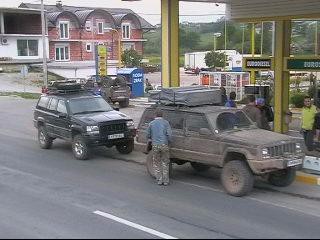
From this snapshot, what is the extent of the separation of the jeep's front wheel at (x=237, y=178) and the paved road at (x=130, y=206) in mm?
212

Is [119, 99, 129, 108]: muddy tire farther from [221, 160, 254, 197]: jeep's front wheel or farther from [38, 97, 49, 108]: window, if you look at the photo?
[221, 160, 254, 197]: jeep's front wheel

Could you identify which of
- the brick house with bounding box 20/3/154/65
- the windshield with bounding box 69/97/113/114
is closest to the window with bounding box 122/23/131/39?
the brick house with bounding box 20/3/154/65

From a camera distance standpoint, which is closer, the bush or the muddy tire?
the bush

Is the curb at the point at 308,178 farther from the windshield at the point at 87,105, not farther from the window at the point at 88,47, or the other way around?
the window at the point at 88,47

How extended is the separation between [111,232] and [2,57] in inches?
2217

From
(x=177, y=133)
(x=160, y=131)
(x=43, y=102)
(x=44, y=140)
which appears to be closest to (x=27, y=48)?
(x=43, y=102)

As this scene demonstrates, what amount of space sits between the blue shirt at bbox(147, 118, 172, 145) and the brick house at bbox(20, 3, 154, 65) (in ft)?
180

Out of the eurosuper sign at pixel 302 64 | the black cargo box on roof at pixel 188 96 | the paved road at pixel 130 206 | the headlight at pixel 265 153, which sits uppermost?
the eurosuper sign at pixel 302 64

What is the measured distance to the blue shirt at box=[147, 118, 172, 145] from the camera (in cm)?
1191

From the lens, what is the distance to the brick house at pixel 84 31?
68.1 m

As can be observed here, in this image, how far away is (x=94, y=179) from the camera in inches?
496

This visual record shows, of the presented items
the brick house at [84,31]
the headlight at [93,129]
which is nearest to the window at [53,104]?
the headlight at [93,129]

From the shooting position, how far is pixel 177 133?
40.7 ft

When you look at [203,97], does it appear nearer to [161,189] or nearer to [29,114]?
[161,189]
